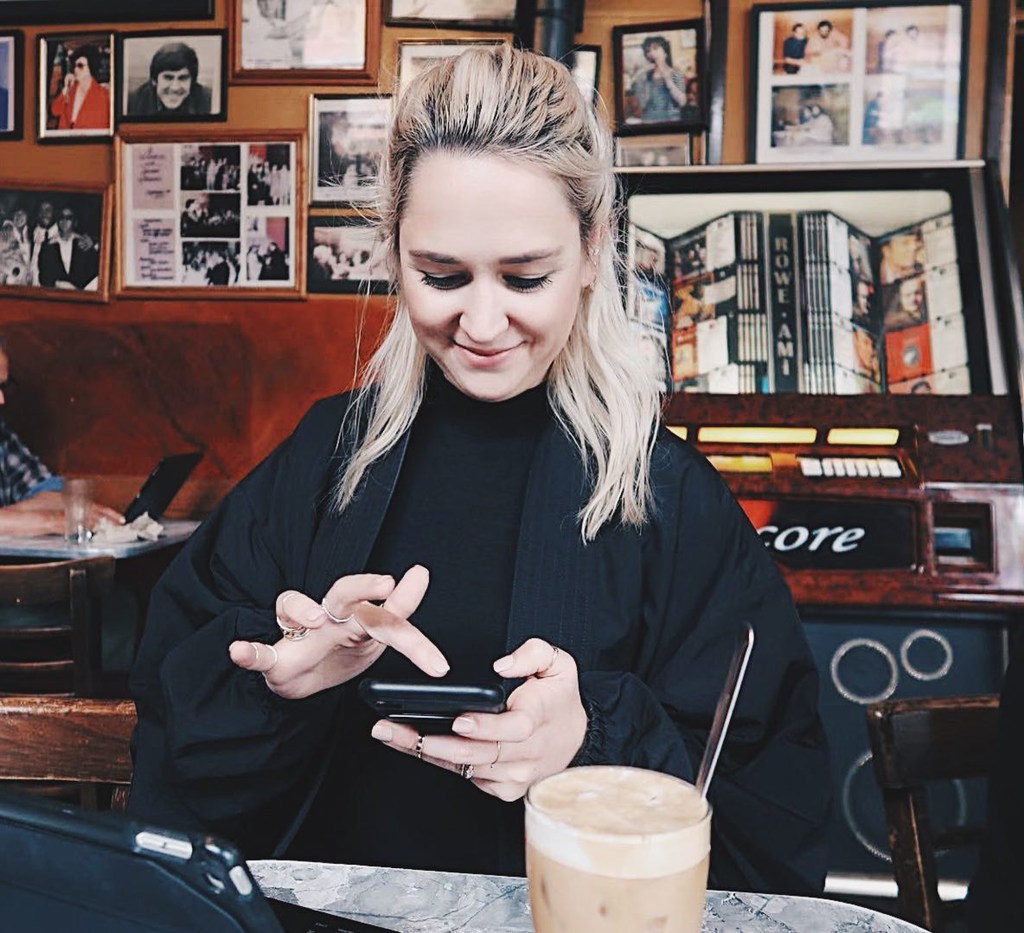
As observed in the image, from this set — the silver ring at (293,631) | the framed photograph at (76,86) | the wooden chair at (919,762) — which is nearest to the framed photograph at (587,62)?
the framed photograph at (76,86)

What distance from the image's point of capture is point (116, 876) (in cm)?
47

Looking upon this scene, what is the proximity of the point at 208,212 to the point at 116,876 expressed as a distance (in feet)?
11.9

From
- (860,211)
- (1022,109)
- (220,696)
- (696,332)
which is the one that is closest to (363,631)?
(220,696)

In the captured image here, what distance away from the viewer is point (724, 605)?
129cm

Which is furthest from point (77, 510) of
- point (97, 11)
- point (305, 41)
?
point (97, 11)

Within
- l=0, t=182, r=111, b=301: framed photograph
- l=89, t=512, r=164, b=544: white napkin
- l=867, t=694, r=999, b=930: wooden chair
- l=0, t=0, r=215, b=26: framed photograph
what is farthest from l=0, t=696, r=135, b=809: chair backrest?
l=0, t=0, r=215, b=26: framed photograph

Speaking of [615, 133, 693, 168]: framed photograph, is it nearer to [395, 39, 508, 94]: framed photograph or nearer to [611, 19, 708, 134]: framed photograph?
[611, 19, 708, 134]: framed photograph

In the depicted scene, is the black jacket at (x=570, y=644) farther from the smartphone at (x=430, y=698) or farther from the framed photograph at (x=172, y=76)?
the framed photograph at (x=172, y=76)

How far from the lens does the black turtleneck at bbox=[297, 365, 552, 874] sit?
129 centimetres

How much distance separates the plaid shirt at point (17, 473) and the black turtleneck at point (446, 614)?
269cm

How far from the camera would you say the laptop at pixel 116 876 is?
46 cm

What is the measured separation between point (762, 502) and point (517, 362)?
1145 millimetres

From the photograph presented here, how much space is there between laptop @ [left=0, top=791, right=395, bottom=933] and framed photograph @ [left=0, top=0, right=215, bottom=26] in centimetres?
375

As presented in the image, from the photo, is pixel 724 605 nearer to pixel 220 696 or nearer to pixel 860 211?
pixel 220 696
